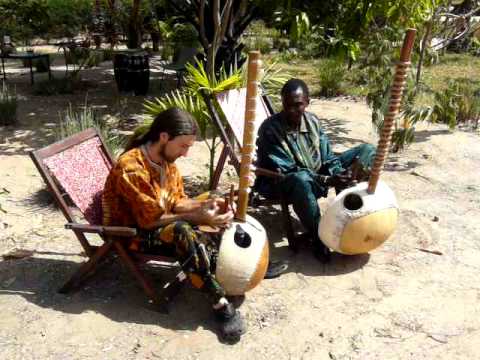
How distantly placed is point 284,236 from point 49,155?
6.48 feet

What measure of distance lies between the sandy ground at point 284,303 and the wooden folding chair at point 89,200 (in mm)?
158

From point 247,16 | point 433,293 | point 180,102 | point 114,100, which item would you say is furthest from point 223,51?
point 433,293

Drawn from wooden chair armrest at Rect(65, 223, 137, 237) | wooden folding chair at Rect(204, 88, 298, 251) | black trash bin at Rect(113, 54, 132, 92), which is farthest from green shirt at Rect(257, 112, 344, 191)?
black trash bin at Rect(113, 54, 132, 92)

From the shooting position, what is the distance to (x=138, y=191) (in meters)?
3.09

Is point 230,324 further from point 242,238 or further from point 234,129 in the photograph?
point 234,129

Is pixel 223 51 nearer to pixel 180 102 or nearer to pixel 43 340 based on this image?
pixel 180 102

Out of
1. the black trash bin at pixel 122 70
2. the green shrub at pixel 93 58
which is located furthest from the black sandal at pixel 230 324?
the green shrub at pixel 93 58

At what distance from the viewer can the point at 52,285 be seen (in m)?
3.61

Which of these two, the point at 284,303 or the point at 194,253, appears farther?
the point at 284,303

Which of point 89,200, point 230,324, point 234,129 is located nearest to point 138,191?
point 89,200

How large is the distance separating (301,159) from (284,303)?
1200 mm

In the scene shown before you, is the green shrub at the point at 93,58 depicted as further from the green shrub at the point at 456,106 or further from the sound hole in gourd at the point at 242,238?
the sound hole in gourd at the point at 242,238

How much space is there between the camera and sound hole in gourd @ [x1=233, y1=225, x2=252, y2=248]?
3221mm

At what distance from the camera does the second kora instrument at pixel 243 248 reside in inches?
120
